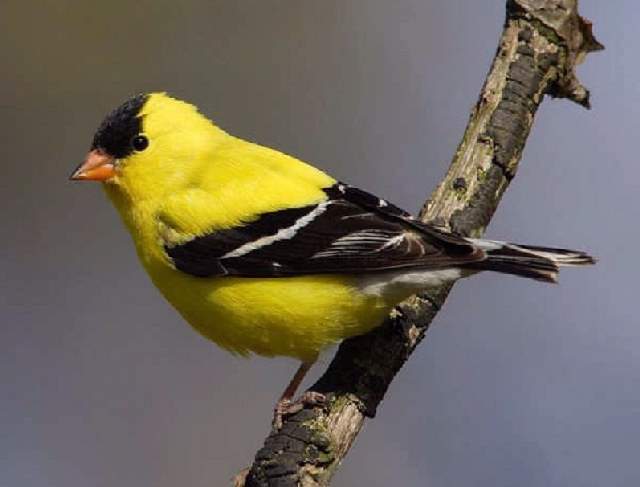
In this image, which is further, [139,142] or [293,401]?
[139,142]

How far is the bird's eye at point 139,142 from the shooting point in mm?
3918

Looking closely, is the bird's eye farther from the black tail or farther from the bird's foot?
the black tail

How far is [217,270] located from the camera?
356 cm

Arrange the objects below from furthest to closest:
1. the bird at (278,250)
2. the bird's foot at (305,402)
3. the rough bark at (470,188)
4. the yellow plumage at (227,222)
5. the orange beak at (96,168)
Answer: the orange beak at (96,168)
the yellow plumage at (227,222)
the bird at (278,250)
the bird's foot at (305,402)
the rough bark at (470,188)

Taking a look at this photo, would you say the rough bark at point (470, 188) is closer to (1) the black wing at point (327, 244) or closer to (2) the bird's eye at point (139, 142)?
(1) the black wing at point (327, 244)

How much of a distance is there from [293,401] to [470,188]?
2.74 feet

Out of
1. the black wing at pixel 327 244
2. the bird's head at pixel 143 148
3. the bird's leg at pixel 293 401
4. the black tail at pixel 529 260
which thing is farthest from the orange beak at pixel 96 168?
the black tail at pixel 529 260

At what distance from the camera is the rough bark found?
125 inches

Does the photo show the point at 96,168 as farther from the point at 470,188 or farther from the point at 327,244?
the point at 470,188

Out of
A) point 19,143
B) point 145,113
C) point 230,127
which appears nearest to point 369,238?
point 145,113

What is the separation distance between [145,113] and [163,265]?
552mm

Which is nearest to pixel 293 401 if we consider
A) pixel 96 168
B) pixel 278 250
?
pixel 278 250

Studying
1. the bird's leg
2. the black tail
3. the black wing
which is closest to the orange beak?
the black wing

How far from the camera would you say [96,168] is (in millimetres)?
3855
